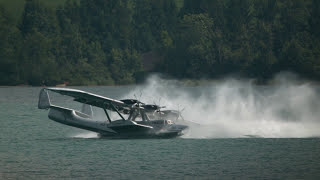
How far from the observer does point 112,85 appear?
6954 inches

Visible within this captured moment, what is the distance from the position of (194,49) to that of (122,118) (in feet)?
378

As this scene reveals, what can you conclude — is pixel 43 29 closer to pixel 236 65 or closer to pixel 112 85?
pixel 112 85

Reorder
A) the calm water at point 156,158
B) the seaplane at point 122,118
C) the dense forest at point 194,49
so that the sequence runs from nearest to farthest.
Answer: the calm water at point 156,158, the seaplane at point 122,118, the dense forest at point 194,49

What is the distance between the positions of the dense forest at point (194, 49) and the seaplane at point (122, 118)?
97.4 metres

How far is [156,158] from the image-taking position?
3853 cm

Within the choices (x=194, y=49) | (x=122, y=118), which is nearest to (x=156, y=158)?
(x=122, y=118)

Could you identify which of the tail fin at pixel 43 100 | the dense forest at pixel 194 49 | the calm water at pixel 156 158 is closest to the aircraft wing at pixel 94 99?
the tail fin at pixel 43 100

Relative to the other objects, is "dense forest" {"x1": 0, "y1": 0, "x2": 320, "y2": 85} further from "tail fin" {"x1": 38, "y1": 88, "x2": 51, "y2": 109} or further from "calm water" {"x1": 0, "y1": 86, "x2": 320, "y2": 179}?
"tail fin" {"x1": 38, "y1": 88, "x2": 51, "y2": 109}

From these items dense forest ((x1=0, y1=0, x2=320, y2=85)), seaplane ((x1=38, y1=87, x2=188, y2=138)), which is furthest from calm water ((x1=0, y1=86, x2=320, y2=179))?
dense forest ((x1=0, y1=0, x2=320, y2=85))

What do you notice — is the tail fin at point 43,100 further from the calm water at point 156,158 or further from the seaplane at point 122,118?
the calm water at point 156,158

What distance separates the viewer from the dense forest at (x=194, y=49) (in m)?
154

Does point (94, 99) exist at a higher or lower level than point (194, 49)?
lower

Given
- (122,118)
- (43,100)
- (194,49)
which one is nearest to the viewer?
(122,118)

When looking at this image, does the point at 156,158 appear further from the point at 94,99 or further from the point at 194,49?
the point at 194,49
